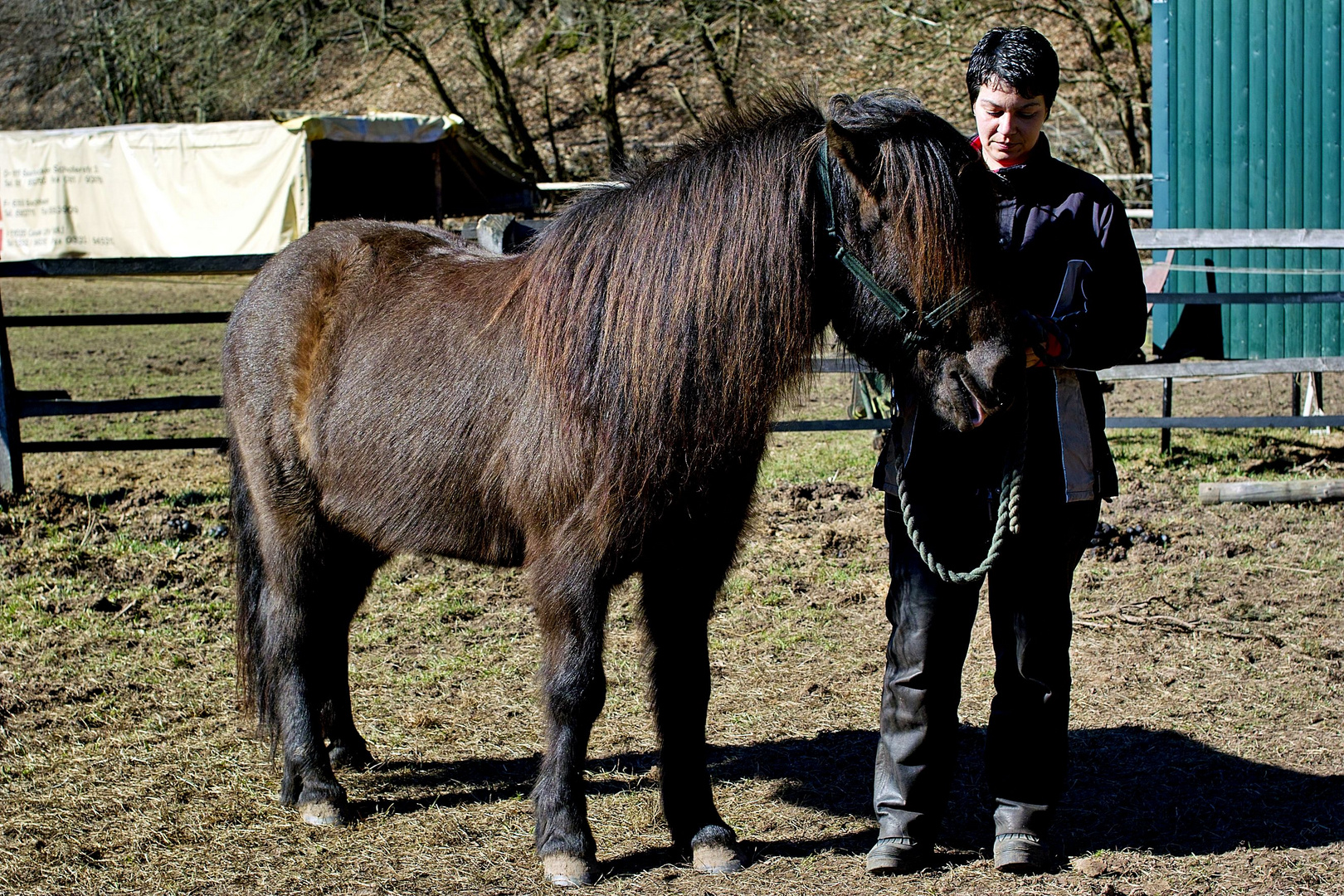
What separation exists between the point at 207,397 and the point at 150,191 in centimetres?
254

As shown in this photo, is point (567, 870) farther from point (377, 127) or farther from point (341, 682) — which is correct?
point (377, 127)

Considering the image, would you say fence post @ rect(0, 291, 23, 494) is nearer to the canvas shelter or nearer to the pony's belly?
the canvas shelter

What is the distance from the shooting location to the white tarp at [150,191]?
27.6 ft

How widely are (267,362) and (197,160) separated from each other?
6.03 metres

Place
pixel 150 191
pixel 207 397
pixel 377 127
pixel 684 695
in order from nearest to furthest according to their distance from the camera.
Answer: pixel 684 695
pixel 207 397
pixel 150 191
pixel 377 127

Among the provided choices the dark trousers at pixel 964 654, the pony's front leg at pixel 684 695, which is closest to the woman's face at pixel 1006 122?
the dark trousers at pixel 964 654

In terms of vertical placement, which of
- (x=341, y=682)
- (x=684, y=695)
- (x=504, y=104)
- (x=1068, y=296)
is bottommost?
(x=341, y=682)

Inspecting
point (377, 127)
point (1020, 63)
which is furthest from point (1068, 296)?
point (377, 127)

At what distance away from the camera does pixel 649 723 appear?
4.12 metres

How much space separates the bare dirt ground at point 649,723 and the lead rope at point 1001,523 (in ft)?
2.43

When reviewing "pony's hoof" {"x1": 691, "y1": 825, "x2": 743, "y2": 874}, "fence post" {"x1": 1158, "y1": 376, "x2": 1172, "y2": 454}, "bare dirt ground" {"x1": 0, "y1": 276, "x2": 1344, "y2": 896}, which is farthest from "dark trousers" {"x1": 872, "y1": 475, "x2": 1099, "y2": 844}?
"fence post" {"x1": 1158, "y1": 376, "x2": 1172, "y2": 454}

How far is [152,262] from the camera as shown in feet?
23.3

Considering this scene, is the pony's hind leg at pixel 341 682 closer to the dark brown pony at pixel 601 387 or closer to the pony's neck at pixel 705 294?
the dark brown pony at pixel 601 387

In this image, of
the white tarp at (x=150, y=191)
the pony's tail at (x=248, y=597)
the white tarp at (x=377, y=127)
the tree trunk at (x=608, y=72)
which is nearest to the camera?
the pony's tail at (x=248, y=597)
